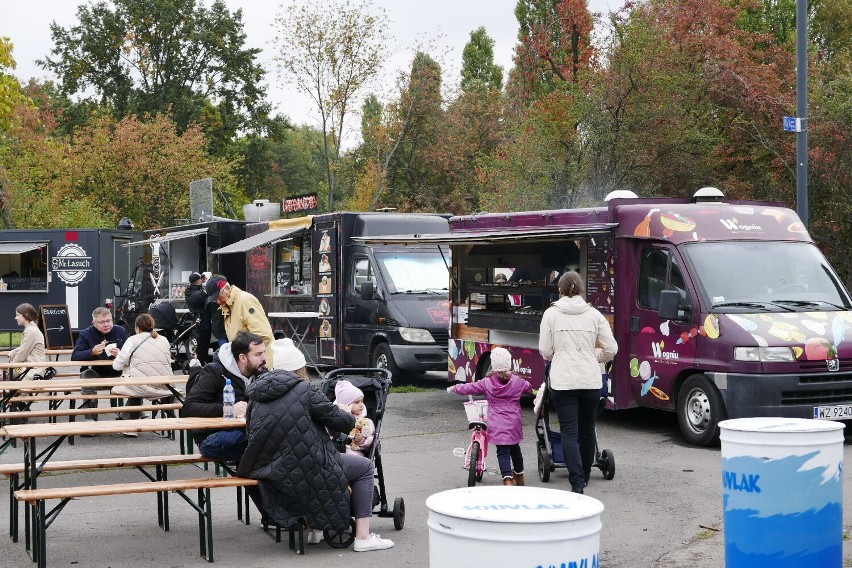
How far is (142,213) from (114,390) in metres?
31.2

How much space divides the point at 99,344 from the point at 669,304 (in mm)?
7052

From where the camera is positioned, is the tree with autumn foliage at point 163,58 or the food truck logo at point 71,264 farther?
the tree with autumn foliage at point 163,58

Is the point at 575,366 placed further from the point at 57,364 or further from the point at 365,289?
the point at 365,289

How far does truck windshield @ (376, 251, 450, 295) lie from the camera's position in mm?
17766

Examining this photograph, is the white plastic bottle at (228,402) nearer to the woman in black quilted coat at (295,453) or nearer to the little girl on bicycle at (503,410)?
the woman in black quilted coat at (295,453)

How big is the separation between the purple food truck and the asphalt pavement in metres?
0.71

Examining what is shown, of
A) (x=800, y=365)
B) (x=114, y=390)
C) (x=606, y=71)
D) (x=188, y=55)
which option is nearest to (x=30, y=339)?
(x=114, y=390)

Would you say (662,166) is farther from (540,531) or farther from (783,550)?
(540,531)

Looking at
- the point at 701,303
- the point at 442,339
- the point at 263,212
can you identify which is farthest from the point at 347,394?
the point at 263,212

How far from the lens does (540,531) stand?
3.34m

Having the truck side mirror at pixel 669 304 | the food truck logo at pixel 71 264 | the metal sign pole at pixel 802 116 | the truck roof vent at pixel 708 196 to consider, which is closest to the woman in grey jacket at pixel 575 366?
the truck side mirror at pixel 669 304

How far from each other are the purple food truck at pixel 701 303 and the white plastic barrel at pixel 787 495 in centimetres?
584

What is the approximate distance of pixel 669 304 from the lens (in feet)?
38.9

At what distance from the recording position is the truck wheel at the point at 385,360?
1720 centimetres
